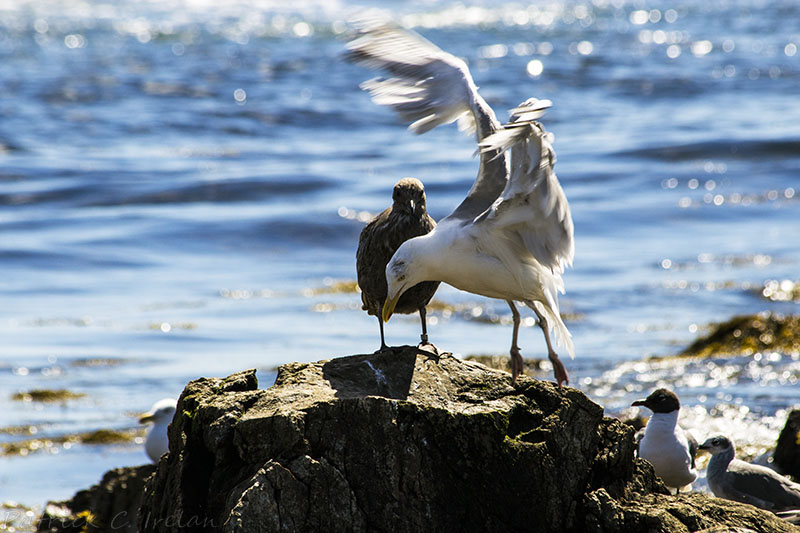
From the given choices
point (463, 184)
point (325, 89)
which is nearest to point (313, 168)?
point (463, 184)

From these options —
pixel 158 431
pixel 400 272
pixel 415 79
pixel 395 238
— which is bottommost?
pixel 158 431

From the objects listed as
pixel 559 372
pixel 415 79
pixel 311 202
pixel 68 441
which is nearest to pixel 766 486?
pixel 559 372

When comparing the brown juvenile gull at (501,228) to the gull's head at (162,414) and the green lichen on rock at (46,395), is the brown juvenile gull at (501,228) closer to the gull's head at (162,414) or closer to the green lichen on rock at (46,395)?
the gull's head at (162,414)

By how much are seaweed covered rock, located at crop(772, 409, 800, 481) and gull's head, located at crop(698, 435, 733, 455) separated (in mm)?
361

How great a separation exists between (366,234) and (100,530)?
2546 millimetres

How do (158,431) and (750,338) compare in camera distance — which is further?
(750,338)

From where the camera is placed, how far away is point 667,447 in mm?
7055

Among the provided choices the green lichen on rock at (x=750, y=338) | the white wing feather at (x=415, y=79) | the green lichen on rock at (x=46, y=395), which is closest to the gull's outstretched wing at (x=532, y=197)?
the white wing feather at (x=415, y=79)

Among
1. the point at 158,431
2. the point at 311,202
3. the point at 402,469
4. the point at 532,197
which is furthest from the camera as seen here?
the point at 311,202

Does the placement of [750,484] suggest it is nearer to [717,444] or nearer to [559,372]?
[717,444]

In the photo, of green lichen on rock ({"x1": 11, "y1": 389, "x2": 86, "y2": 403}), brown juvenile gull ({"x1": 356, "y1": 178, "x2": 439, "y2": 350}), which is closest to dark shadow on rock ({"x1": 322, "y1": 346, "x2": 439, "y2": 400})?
brown juvenile gull ({"x1": 356, "y1": 178, "x2": 439, "y2": 350})

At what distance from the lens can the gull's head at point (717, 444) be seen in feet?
23.4

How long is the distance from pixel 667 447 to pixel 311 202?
43.2ft

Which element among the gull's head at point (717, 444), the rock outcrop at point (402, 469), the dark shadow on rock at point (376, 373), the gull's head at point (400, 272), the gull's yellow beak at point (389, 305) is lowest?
the gull's head at point (717, 444)
